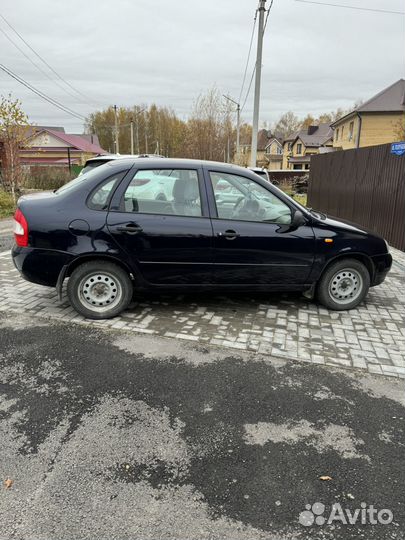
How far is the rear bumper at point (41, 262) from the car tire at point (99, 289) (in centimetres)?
19

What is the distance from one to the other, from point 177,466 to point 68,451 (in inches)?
27.7

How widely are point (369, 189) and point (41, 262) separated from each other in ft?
29.0

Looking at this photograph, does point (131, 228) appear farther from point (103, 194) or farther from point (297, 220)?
point (297, 220)

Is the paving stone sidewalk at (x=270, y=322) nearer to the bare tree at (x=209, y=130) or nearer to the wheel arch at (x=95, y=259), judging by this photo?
the wheel arch at (x=95, y=259)

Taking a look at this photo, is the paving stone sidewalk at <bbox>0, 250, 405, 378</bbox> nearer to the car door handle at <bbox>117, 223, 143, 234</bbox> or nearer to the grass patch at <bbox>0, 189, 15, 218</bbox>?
the car door handle at <bbox>117, 223, 143, 234</bbox>

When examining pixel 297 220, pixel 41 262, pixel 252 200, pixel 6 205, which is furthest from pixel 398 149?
pixel 6 205

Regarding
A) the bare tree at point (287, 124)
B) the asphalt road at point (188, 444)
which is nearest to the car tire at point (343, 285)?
the asphalt road at point (188, 444)

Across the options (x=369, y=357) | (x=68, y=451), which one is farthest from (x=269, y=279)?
(x=68, y=451)

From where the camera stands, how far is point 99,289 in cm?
472

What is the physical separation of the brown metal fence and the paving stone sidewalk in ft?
12.7

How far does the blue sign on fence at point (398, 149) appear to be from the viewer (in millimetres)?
8875

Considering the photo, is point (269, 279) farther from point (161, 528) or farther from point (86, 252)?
point (161, 528)

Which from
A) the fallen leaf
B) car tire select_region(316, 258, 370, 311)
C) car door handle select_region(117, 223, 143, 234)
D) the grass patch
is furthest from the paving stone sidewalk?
the grass patch

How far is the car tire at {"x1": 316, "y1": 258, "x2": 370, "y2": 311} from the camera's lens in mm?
5081
